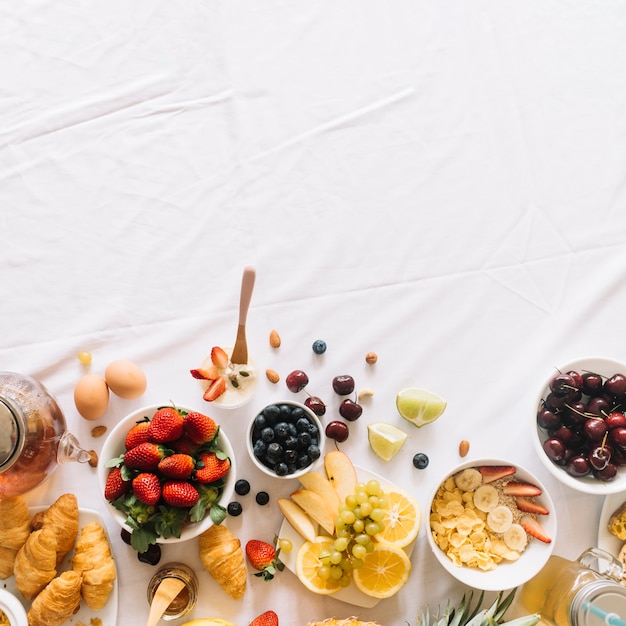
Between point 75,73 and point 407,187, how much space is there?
728 mm

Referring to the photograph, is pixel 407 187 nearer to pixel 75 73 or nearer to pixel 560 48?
pixel 560 48

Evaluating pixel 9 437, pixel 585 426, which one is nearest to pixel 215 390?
pixel 9 437

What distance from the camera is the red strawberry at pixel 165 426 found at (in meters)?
1.19

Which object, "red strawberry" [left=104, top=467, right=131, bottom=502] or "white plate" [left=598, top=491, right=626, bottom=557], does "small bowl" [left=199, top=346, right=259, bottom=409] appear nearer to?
"red strawberry" [left=104, top=467, right=131, bottom=502]

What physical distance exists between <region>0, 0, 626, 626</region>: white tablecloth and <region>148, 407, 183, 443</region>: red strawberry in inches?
6.4

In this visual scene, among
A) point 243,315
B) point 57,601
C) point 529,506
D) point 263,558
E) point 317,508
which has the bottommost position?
point 57,601

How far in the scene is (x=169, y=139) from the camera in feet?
4.63

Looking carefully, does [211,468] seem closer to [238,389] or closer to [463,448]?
[238,389]

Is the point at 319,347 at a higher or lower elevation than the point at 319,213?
lower

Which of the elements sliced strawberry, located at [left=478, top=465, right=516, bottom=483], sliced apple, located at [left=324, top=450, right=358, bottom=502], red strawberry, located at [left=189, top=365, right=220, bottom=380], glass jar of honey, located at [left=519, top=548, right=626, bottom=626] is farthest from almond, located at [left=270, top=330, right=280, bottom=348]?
glass jar of honey, located at [left=519, top=548, right=626, bottom=626]

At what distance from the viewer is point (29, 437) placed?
1.19 metres

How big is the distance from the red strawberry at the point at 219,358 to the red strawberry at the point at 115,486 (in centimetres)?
26

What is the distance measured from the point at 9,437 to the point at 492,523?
891 mm

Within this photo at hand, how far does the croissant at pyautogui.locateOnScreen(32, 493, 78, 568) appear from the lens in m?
1.25
